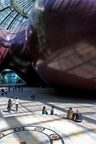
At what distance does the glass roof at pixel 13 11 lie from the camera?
3856cm

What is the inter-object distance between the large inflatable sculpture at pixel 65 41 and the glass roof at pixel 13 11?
21733 mm

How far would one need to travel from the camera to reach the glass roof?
38562mm

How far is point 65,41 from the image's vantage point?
15305 mm

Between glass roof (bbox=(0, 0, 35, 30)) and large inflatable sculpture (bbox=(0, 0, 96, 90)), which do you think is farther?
glass roof (bbox=(0, 0, 35, 30))

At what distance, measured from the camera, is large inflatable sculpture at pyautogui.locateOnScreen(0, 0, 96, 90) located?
14555mm

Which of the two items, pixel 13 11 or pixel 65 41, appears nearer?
pixel 65 41

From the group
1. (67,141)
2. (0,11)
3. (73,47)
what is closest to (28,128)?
(67,141)

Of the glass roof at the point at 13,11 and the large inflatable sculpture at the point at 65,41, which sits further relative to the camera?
the glass roof at the point at 13,11

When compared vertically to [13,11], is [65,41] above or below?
below

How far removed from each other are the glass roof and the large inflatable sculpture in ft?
71.3

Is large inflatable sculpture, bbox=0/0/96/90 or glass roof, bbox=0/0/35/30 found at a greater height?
glass roof, bbox=0/0/35/30

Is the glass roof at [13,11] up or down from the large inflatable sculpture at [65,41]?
up

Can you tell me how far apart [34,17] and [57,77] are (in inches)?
203

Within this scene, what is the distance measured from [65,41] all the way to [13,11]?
2788 cm
